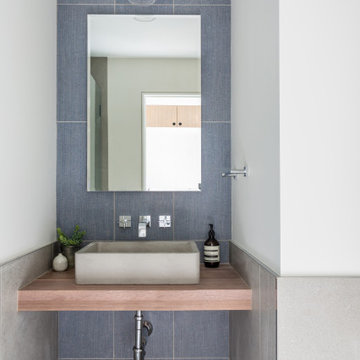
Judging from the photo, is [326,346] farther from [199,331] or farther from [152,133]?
[152,133]

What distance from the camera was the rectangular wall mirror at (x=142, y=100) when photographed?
2184mm

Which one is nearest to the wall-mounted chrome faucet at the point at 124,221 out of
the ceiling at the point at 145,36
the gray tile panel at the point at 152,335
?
the gray tile panel at the point at 152,335

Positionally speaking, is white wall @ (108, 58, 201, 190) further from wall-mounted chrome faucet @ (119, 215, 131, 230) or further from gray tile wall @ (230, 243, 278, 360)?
gray tile wall @ (230, 243, 278, 360)

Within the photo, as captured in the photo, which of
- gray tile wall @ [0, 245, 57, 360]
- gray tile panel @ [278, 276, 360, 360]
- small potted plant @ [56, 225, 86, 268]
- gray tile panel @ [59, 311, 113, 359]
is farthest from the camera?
gray tile panel @ [59, 311, 113, 359]

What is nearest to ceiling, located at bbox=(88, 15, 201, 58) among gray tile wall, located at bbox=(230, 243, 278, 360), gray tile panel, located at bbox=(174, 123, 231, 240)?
gray tile panel, located at bbox=(174, 123, 231, 240)

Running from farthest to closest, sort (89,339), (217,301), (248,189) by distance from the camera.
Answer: (89,339), (248,189), (217,301)

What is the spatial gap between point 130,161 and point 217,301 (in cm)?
95

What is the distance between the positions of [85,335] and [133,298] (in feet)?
2.55

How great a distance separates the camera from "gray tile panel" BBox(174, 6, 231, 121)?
2.22 meters

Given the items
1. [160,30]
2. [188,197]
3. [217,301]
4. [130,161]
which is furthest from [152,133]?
[217,301]

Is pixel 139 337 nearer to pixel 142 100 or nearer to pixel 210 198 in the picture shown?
pixel 210 198

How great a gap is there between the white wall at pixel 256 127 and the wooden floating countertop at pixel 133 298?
22cm

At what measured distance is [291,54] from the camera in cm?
121

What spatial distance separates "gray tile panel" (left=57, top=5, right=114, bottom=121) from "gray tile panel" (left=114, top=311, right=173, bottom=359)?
3.67 feet
